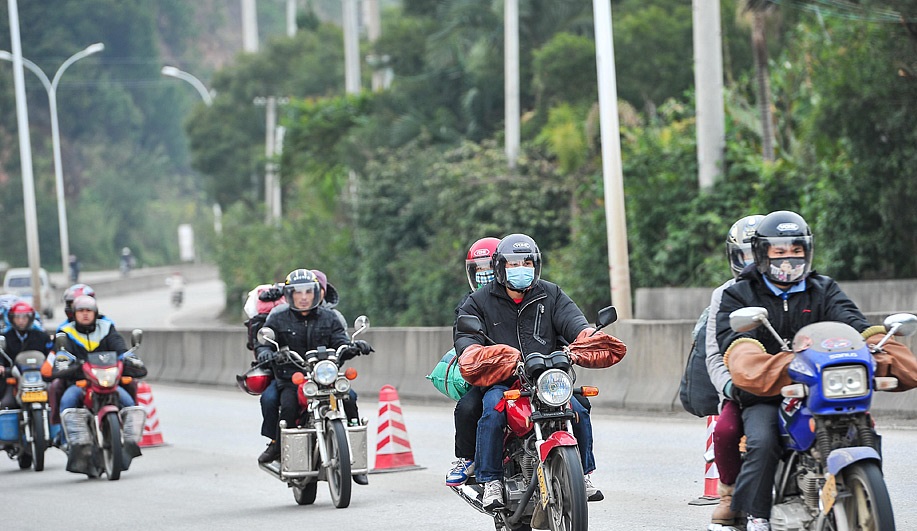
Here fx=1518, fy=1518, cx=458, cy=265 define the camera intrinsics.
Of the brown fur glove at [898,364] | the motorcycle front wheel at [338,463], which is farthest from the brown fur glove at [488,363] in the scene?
the motorcycle front wheel at [338,463]

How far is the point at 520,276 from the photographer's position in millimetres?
8320

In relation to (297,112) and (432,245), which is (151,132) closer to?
(297,112)

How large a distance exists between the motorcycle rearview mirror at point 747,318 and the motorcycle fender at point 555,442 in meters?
1.37

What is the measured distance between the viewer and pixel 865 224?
2531cm

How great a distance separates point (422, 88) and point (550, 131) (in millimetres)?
12246

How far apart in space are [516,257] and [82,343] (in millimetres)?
7108

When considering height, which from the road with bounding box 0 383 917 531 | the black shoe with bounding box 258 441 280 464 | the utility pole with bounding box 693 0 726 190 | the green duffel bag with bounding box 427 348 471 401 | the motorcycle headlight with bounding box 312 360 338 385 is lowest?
the road with bounding box 0 383 917 531

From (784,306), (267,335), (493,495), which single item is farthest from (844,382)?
(267,335)

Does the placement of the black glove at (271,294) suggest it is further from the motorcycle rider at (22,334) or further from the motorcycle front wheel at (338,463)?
the motorcycle rider at (22,334)

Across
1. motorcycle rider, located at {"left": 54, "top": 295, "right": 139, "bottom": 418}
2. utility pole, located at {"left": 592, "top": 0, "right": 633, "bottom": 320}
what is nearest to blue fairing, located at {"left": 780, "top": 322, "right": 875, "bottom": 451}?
motorcycle rider, located at {"left": 54, "top": 295, "right": 139, "bottom": 418}

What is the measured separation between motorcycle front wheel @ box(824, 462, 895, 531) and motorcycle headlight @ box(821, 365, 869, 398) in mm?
295

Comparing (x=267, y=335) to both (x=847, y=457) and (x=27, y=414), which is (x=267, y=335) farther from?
(x=847, y=457)

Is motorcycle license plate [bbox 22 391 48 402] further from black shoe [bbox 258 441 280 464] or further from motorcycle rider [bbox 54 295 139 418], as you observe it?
black shoe [bbox 258 441 280 464]

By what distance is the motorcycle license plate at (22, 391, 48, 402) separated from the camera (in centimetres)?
1522
